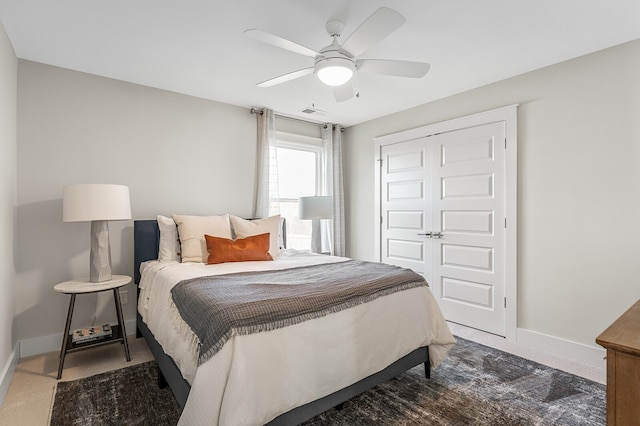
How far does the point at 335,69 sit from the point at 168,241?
2.14 meters

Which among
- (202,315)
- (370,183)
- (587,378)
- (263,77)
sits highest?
(263,77)

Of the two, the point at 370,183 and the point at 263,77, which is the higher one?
the point at 263,77

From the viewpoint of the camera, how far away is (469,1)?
6.66 ft

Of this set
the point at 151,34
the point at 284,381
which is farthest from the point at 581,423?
the point at 151,34

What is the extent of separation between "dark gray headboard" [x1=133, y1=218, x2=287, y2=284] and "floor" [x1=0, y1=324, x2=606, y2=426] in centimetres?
69

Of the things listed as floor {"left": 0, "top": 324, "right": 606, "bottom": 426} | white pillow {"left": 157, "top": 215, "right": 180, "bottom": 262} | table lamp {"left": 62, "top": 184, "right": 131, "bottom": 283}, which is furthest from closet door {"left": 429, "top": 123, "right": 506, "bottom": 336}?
table lamp {"left": 62, "top": 184, "right": 131, "bottom": 283}

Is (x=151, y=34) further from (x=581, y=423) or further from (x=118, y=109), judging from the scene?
(x=581, y=423)

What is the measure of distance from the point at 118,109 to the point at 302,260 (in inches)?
92.8

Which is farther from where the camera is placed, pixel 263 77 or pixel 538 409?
pixel 263 77

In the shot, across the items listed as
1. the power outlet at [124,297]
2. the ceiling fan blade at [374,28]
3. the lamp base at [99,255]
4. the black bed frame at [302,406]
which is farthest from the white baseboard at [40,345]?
the ceiling fan blade at [374,28]

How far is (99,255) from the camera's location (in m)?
2.74

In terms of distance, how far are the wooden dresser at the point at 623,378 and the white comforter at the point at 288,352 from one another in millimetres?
1146

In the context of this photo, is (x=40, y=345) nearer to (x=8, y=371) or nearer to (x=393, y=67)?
(x=8, y=371)

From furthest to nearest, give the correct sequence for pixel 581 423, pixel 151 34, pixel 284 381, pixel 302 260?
pixel 302 260 → pixel 151 34 → pixel 581 423 → pixel 284 381
